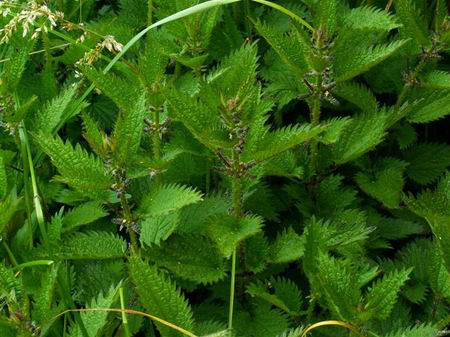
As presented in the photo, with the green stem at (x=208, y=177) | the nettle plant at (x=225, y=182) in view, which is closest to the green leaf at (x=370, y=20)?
the nettle plant at (x=225, y=182)

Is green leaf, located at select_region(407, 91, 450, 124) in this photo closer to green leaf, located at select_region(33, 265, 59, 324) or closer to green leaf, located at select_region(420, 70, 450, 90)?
green leaf, located at select_region(420, 70, 450, 90)

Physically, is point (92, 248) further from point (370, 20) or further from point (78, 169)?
point (370, 20)

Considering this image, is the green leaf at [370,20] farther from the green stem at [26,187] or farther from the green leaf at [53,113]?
the green stem at [26,187]

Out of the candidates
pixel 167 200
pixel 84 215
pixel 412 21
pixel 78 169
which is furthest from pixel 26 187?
pixel 412 21

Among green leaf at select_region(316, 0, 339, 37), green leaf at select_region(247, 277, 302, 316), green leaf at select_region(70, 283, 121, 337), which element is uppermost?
green leaf at select_region(316, 0, 339, 37)

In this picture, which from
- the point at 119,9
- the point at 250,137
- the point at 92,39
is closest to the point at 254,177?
the point at 250,137

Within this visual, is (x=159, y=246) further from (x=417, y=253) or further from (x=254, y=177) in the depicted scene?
(x=417, y=253)

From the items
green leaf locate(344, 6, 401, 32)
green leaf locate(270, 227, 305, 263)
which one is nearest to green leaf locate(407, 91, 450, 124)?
green leaf locate(344, 6, 401, 32)
